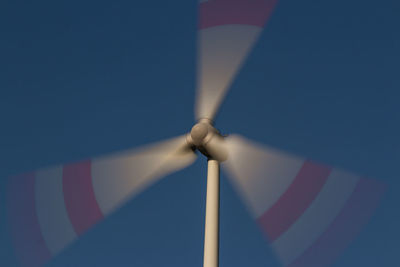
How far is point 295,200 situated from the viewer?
12000 millimetres

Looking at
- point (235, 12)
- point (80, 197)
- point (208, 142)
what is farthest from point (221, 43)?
point (80, 197)

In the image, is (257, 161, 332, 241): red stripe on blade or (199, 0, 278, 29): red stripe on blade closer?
(257, 161, 332, 241): red stripe on blade

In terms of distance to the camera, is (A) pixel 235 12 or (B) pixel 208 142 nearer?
(B) pixel 208 142

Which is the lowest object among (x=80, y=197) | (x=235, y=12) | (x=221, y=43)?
(x=80, y=197)

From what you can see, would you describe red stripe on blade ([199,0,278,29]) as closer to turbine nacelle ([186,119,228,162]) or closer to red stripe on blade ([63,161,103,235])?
turbine nacelle ([186,119,228,162])

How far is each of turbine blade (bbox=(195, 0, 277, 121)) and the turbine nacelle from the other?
356mm

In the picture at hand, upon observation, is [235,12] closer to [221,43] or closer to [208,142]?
[221,43]

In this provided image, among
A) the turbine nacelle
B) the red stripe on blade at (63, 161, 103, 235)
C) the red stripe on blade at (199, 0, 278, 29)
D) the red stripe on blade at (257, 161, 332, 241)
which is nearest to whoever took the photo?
the red stripe on blade at (257, 161, 332, 241)

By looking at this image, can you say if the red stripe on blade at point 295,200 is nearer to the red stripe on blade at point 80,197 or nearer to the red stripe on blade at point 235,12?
the red stripe on blade at point 235,12

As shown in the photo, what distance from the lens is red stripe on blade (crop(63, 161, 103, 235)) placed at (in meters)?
14.1

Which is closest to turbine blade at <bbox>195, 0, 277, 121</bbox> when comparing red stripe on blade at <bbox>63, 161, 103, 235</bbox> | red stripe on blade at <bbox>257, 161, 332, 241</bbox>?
red stripe on blade at <bbox>257, 161, 332, 241</bbox>

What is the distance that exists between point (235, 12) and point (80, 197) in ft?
15.5

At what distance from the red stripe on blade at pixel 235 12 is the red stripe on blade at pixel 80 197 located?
3704mm

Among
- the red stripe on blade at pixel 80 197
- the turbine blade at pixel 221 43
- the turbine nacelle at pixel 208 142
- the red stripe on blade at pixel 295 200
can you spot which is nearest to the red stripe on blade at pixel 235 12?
the turbine blade at pixel 221 43
